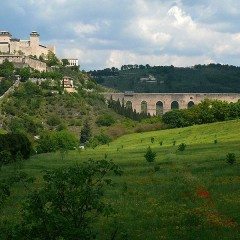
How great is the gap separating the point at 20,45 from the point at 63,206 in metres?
173

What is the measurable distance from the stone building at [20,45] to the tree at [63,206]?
16590 cm

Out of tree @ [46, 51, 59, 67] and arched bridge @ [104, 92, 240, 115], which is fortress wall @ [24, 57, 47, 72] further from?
arched bridge @ [104, 92, 240, 115]

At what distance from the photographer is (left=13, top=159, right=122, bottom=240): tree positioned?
1383 centimetres

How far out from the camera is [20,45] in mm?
182625

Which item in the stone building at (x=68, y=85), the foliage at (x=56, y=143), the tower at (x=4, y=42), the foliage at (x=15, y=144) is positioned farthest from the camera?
the tower at (x=4, y=42)

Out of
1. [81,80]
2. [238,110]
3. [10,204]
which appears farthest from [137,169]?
[81,80]

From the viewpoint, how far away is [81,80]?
175625mm

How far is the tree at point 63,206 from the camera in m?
13.8

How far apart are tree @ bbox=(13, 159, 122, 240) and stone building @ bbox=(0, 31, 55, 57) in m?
166

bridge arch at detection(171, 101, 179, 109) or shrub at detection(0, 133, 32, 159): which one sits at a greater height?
bridge arch at detection(171, 101, 179, 109)

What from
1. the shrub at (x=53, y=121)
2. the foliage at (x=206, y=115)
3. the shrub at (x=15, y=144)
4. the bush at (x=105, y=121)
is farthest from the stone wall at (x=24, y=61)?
the shrub at (x=15, y=144)

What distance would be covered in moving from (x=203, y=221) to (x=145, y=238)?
2.58 metres

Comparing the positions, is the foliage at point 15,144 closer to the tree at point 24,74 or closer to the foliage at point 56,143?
the foliage at point 56,143

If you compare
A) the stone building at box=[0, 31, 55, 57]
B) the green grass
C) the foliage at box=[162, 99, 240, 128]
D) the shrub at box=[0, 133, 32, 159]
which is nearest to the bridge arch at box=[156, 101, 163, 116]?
the stone building at box=[0, 31, 55, 57]
